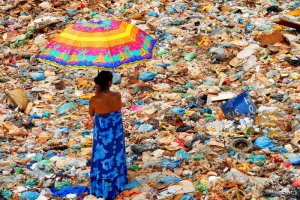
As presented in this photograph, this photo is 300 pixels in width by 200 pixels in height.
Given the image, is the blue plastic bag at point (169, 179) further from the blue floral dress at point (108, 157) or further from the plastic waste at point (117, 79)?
the plastic waste at point (117, 79)

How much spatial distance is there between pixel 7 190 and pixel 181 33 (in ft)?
16.9

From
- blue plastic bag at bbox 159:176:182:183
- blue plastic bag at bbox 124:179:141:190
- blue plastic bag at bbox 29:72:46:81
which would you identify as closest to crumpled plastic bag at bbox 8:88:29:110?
blue plastic bag at bbox 29:72:46:81

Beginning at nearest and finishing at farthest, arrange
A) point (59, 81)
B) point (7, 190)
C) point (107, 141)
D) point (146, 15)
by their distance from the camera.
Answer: point (107, 141)
point (7, 190)
point (59, 81)
point (146, 15)

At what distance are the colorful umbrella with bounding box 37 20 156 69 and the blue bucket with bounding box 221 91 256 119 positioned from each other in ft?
7.75

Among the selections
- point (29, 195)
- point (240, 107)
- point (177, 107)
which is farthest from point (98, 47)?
point (177, 107)

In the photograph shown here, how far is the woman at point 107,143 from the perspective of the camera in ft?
14.9

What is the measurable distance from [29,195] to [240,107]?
2.80 metres

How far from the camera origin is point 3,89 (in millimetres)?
7832

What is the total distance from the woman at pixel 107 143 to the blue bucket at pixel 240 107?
211 cm

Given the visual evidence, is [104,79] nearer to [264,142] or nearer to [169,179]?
[169,179]

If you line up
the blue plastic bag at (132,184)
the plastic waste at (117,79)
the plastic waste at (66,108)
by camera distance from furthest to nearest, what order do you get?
the plastic waste at (117,79) → the plastic waste at (66,108) → the blue plastic bag at (132,184)

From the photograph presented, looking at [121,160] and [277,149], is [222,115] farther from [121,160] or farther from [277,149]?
[121,160]

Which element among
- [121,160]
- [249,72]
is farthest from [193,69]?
[121,160]

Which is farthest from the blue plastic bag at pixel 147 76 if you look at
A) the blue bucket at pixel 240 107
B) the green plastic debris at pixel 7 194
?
the green plastic debris at pixel 7 194
